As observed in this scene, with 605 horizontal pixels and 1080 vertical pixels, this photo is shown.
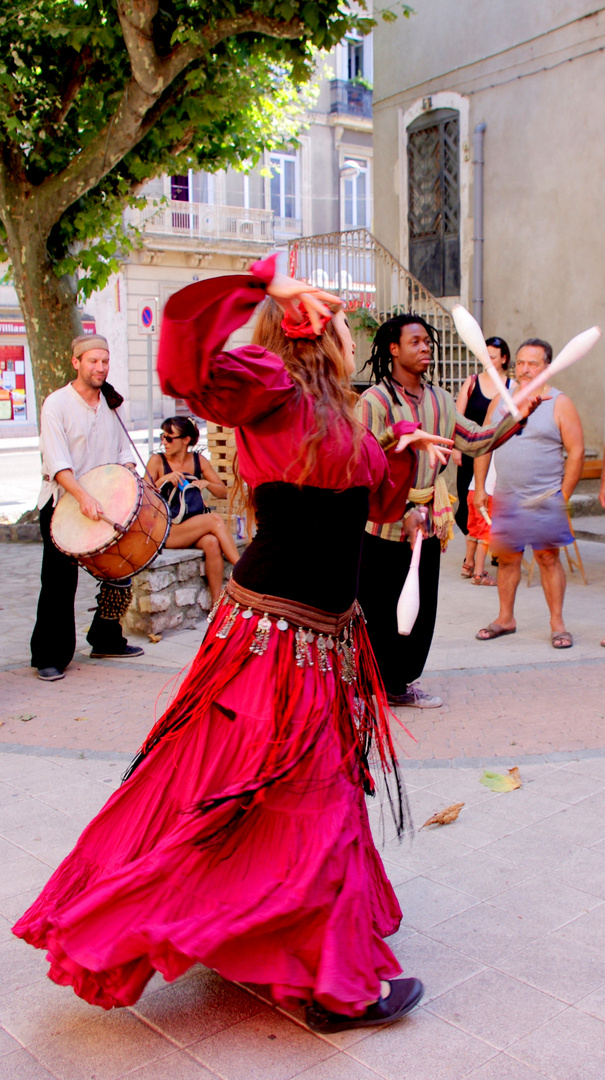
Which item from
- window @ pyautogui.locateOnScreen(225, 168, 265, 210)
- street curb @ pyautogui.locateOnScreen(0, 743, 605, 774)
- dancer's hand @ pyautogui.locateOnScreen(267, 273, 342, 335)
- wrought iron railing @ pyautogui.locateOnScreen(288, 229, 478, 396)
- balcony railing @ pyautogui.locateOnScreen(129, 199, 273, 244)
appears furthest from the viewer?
window @ pyautogui.locateOnScreen(225, 168, 265, 210)

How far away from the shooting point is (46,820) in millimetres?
3930

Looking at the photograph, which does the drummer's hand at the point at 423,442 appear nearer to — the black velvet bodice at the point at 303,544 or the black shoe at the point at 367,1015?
the black velvet bodice at the point at 303,544

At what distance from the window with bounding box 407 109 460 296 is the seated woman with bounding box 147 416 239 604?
7.63 meters

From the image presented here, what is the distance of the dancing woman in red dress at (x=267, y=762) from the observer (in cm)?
246

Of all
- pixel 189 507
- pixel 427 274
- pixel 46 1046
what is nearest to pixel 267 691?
pixel 46 1046

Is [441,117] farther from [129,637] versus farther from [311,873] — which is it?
[311,873]

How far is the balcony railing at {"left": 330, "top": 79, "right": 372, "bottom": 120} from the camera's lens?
113 feet

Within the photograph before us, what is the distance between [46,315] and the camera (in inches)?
432

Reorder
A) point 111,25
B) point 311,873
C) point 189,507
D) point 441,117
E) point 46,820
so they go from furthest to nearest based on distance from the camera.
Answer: point 441,117 < point 111,25 < point 189,507 < point 46,820 < point 311,873

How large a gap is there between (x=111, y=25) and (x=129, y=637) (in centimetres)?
571

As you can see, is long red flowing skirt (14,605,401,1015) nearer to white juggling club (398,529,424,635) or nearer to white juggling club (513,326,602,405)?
white juggling club (398,529,424,635)

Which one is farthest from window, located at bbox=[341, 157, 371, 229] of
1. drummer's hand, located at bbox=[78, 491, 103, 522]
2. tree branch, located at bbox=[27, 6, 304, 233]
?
drummer's hand, located at bbox=[78, 491, 103, 522]

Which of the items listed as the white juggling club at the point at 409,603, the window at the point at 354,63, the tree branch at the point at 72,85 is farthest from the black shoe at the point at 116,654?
the window at the point at 354,63

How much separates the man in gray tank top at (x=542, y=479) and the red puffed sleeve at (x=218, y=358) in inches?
132
